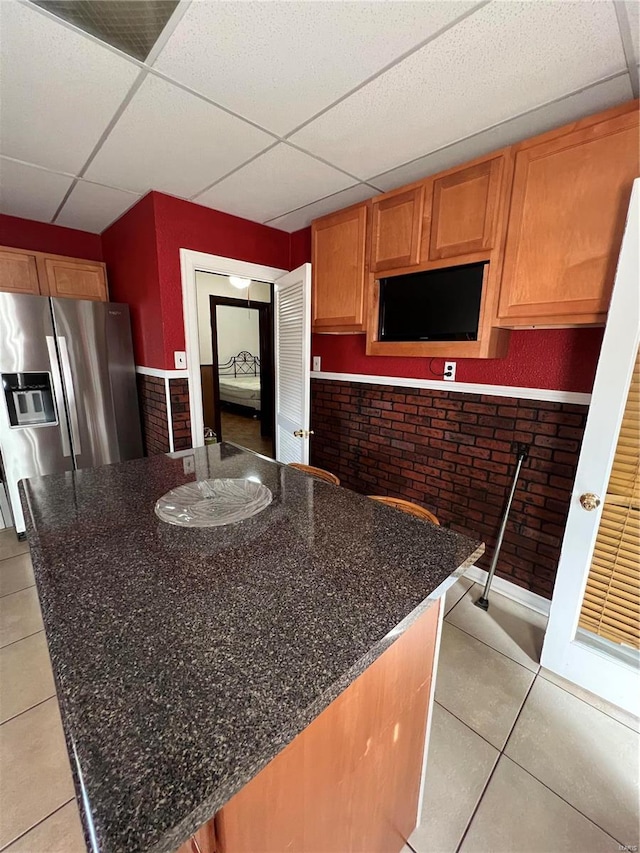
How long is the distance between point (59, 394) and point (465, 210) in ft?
9.77

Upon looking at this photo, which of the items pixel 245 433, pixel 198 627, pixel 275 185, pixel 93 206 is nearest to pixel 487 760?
pixel 198 627

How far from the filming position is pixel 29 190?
2.32 metres

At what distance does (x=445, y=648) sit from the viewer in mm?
1799

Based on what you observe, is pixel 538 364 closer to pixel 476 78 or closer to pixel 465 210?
pixel 465 210

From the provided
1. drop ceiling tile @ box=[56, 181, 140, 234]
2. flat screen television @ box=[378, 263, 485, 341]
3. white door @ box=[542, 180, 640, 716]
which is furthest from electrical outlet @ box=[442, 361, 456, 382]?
drop ceiling tile @ box=[56, 181, 140, 234]

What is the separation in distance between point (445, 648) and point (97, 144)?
10.3 feet

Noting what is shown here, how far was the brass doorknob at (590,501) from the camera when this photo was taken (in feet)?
4.88

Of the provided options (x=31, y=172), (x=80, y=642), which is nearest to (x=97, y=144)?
(x=31, y=172)

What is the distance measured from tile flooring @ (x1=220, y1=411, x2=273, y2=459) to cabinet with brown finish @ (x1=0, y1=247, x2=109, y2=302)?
246cm

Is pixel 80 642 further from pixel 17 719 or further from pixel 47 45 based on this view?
pixel 47 45

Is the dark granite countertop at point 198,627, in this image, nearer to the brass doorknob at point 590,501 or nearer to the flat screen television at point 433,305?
the brass doorknob at point 590,501

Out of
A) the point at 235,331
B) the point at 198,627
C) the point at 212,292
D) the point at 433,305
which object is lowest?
the point at 198,627

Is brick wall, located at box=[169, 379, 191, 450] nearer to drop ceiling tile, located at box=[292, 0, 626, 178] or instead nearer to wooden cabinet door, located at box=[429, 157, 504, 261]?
drop ceiling tile, located at box=[292, 0, 626, 178]

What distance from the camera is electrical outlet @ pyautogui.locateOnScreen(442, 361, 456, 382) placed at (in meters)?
2.23
